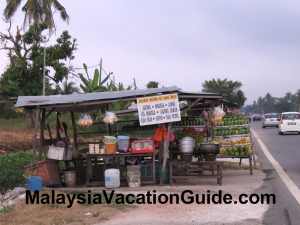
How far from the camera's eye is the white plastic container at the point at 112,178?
13562 mm

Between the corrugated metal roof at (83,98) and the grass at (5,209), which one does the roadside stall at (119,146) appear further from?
the grass at (5,209)

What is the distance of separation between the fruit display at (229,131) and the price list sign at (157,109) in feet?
9.86

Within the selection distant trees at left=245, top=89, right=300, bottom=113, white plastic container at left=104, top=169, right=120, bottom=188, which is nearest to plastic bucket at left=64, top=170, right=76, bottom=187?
white plastic container at left=104, top=169, right=120, bottom=188

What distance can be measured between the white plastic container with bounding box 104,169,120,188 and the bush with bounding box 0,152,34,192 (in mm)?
2389

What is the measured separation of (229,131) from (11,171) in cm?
630

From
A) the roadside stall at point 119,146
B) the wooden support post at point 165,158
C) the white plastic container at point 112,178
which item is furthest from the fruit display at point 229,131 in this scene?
the white plastic container at point 112,178

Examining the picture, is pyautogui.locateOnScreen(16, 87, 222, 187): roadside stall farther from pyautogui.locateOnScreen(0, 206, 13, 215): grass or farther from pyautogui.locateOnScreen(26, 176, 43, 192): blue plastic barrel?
pyautogui.locateOnScreen(0, 206, 13, 215): grass

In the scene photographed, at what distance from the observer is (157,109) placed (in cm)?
1377

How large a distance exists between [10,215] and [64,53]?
30750mm

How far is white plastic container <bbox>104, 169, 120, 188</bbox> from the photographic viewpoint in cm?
1356

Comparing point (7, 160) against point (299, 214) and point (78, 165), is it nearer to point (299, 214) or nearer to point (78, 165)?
point (78, 165)

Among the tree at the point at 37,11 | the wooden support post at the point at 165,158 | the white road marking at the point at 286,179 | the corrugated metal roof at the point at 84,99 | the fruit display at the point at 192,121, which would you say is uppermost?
the tree at the point at 37,11

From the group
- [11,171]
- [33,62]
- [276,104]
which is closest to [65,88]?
[33,62]

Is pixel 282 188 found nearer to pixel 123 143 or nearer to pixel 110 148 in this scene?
Answer: pixel 123 143
